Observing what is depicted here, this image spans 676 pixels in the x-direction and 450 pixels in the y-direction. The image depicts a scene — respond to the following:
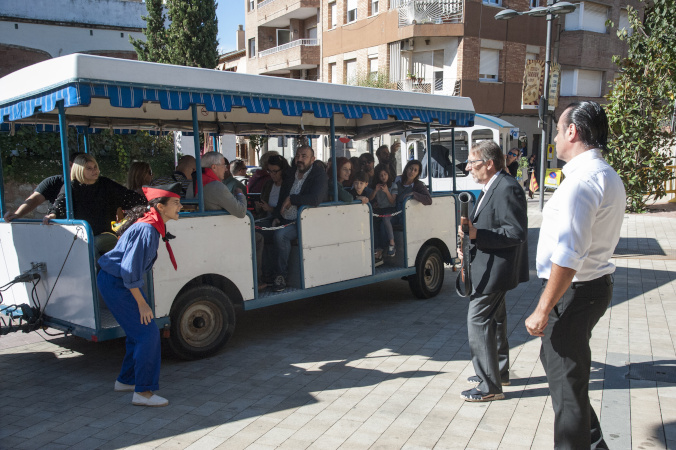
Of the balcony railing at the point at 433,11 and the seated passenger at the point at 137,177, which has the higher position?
the balcony railing at the point at 433,11

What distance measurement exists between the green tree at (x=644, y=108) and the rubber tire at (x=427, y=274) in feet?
34.7

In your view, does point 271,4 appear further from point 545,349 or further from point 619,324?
point 545,349

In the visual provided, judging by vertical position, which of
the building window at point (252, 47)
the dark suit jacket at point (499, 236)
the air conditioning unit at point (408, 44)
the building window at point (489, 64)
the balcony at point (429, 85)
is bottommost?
the dark suit jacket at point (499, 236)

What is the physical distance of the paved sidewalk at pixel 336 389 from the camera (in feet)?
12.8

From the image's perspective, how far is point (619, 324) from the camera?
21.4 ft

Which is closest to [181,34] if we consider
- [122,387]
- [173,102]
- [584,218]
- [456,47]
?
[456,47]

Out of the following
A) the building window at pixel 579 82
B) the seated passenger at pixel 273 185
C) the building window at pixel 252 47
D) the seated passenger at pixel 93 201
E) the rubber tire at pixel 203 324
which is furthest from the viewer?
the building window at pixel 252 47

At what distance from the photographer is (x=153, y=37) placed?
23484 millimetres

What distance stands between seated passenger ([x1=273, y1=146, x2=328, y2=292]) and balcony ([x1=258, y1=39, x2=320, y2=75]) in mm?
28268

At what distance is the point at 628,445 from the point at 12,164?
40.5 ft

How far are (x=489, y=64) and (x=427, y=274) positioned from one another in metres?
22.9

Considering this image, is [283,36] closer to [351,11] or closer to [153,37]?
[351,11]

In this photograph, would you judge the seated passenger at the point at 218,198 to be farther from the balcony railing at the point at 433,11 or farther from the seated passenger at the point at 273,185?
the balcony railing at the point at 433,11

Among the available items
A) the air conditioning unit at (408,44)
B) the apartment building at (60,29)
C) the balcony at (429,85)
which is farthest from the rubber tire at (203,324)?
the air conditioning unit at (408,44)
